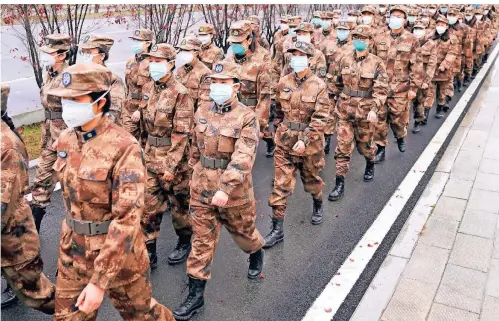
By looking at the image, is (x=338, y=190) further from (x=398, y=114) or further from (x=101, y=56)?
(x=101, y=56)

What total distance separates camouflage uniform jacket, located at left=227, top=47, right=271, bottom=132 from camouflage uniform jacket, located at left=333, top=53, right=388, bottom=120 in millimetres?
1054

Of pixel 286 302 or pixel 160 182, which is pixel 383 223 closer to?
pixel 286 302

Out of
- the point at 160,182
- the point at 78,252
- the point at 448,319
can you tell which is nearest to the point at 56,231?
the point at 160,182

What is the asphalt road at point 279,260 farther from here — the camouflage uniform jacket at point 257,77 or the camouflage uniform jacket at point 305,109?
the camouflage uniform jacket at point 257,77

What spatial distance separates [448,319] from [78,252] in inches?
118

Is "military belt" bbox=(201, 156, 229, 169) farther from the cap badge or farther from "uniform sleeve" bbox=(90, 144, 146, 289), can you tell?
the cap badge

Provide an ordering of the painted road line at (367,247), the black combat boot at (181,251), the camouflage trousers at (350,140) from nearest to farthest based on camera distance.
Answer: the painted road line at (367,247) < the black combat boot at (181,251) < the camouflage trousers at (350,140)

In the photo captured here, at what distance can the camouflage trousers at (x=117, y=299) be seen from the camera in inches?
123

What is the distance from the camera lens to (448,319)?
4223 mm

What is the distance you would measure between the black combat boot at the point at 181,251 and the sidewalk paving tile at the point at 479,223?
3.08 metres

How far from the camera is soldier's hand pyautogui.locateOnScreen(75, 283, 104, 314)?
273cm

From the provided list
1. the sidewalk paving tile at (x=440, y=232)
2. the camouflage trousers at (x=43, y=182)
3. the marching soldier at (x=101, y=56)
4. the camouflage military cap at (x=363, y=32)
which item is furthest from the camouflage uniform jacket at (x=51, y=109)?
the sidewalk paving tile at (x=440, y=232)

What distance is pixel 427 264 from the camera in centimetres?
509

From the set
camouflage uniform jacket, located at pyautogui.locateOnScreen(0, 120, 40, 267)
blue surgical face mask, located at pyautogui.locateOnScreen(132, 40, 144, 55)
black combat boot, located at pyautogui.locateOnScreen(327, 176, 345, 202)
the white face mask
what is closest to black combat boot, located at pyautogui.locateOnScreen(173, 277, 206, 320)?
camouflage uniform jacket, located at pyautogui.locateOnScreen(0, 120, 40, 267)
